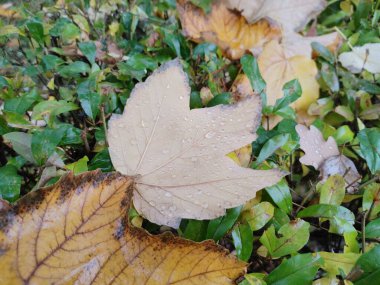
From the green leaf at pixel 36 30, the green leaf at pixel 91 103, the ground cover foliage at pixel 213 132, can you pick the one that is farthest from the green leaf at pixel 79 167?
the green leaf at pixel 36 30

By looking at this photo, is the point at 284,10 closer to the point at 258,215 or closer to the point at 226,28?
the point at 226,28

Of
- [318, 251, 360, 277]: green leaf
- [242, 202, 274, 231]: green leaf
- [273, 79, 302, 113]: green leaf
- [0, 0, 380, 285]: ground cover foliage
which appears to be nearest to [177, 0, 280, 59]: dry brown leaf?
[0, 0, 380, 285]: ground cover foliage

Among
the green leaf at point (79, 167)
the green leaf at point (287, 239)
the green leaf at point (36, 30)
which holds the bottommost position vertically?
the green leaf at point (287, 239)

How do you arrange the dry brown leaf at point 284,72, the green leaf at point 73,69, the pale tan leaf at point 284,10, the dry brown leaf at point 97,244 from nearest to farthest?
1. the dry brown leaf at point 97,244
2. the green leaf at point 73,69
3. the dry brown leaf at point 284,72
4. the pale tan leaf at point 284,10

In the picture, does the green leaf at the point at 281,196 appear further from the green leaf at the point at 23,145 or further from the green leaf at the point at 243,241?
the green leaf at the point at 23,145

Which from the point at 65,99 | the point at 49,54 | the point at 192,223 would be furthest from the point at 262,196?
the point at 49,54

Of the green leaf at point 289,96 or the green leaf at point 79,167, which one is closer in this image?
the green leaf at point 79,167

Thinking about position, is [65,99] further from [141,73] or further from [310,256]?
[310,256]
